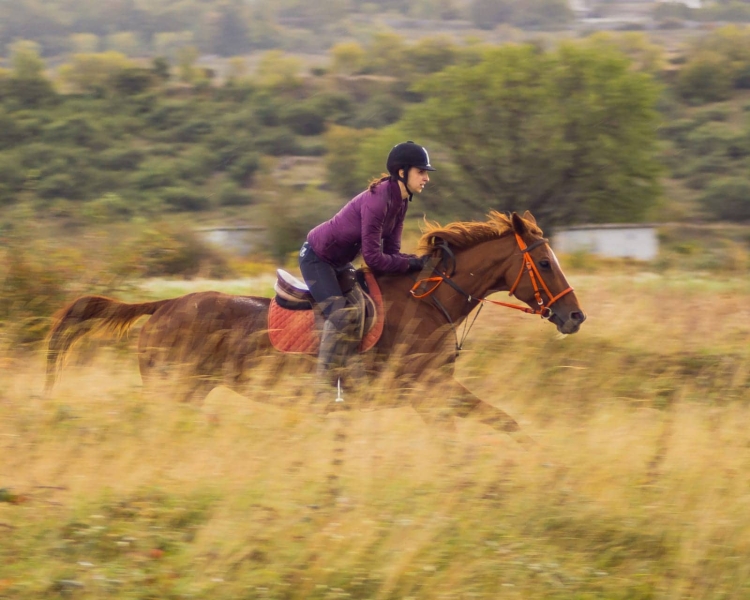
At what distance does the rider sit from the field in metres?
0.73

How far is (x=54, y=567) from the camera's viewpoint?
4023 mm

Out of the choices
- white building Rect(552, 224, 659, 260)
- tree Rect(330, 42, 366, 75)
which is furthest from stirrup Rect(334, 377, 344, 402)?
tree Rect(330, 42, 366, 75)

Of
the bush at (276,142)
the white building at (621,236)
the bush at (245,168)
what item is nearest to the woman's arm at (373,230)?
the white building at (621,236)

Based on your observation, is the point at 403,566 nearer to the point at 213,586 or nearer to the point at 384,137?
the point at 213,586

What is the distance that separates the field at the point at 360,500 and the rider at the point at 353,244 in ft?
2.39

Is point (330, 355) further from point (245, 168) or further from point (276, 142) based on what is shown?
point (276, 142)

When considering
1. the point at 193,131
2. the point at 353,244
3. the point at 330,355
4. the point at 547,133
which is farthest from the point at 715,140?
the point at 330,355

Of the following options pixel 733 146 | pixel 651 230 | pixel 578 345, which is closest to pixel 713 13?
pixel 733 146

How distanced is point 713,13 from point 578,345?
177318 millimetres

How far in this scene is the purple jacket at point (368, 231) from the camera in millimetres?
6277

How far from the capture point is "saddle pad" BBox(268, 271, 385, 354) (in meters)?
6.46

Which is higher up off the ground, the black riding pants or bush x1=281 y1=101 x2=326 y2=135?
the black riding pants

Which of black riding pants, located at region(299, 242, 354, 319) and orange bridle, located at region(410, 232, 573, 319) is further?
orange bridle, located at region(410, 232, 573, 319)

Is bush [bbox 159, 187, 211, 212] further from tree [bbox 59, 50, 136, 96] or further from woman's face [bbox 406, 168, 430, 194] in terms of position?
woman's face [bbox 406, 168, 430, 194]
